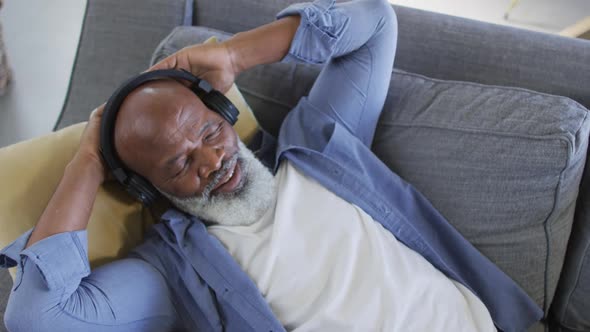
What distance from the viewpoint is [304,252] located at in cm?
95

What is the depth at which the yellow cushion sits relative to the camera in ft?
3.06

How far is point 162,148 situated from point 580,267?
104 cm

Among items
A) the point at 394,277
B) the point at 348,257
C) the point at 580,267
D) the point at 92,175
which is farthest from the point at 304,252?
the point at 580,267

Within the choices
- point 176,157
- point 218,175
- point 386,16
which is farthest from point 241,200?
point 386,16

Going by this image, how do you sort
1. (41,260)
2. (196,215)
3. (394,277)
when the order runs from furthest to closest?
(196,215), (394,277), (41,260)

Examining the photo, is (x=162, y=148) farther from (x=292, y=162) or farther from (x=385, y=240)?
(x=385, y=240)

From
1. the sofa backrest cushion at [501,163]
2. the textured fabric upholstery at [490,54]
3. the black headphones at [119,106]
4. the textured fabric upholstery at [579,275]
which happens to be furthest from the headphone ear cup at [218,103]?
A: the textured fabric upholstery at [579,275]

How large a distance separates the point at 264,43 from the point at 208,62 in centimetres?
15

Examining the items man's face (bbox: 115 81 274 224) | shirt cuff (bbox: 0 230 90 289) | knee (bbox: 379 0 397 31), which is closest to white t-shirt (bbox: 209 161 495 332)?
man's face (bbox: 115 81 274 224)

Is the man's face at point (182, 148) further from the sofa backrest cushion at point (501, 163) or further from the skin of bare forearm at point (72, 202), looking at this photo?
the sofa backrest cushion at point (501, 163)

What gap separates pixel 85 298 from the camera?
0.83m

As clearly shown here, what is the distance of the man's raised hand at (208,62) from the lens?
1.02 m

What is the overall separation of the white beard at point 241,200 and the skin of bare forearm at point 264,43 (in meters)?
0.23

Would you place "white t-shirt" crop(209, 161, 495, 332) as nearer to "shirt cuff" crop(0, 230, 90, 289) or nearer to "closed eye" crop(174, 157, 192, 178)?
"closed eye" crop(174, 157, 192, 178)
